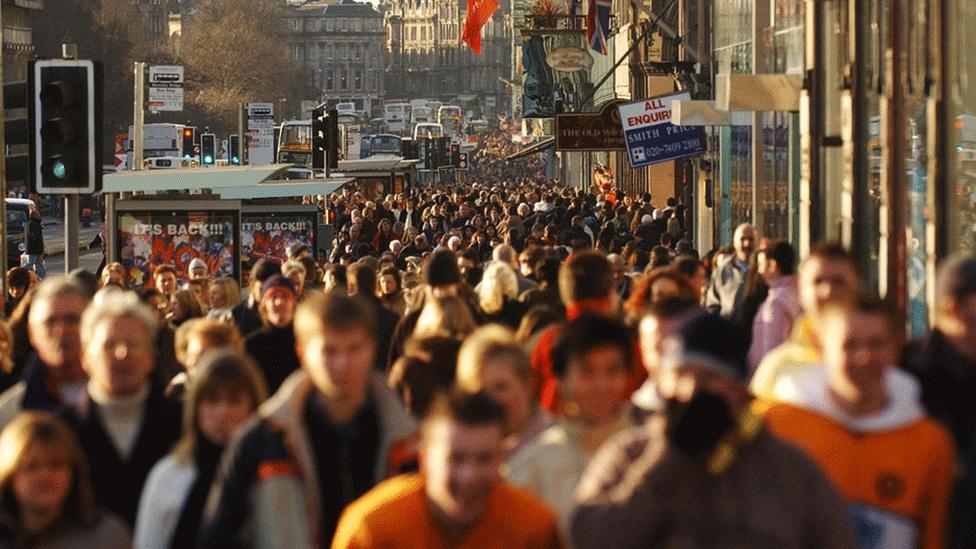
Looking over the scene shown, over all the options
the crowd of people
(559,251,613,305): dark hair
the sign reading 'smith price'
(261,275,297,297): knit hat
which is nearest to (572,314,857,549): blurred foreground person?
the crowd of people

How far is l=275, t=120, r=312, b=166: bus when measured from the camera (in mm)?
80375

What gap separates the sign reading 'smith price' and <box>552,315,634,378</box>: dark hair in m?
19.9

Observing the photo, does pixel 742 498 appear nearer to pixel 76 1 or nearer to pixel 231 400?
pixel 231 400

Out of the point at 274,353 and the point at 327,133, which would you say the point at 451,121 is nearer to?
the point at 327,133

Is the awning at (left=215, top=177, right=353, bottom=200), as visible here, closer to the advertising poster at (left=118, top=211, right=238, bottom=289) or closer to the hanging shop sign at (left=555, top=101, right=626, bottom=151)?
the advertising poster at (left=118, top=211, right=238, bottom=289)

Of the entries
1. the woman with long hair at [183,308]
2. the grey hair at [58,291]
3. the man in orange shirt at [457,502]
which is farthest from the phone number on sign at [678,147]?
the man in orange shirt at [457,502]

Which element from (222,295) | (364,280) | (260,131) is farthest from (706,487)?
(260,131)

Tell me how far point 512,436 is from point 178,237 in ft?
56.3

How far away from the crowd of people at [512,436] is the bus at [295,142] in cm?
7211

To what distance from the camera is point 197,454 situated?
6.59 m

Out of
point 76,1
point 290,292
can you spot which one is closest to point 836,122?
point 290,292

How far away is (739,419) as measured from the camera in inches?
209

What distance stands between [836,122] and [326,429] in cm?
1051

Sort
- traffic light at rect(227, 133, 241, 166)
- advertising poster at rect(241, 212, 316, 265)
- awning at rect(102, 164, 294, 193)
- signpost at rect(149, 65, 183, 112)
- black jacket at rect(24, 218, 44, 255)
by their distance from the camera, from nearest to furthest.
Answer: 1. awning at rect(102, 164, 294, 193)
2. advertising poster at rect(241, 212, 316, 265)
3. black jacket at rect(24, 218, 44, 255)
4. signpost at rect(149, 65, 183, 112)
5. traffic light at rect(227, 133, 241, 166)
